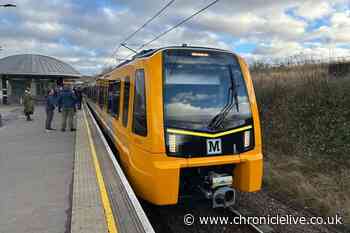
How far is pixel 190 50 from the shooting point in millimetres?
4863

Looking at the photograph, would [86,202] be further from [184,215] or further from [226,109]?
[226,109]

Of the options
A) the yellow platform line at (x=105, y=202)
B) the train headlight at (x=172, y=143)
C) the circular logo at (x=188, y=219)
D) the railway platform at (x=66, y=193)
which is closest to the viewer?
the yellow platform line at (x=105, y=202)

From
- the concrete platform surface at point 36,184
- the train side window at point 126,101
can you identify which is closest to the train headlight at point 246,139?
the train side window at point 126,101

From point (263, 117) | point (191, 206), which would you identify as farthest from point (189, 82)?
point (263, 117)

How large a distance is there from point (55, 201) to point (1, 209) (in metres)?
0.75

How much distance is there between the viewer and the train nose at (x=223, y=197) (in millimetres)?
4375

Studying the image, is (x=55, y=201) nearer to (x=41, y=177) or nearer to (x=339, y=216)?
(x=41, y=177)

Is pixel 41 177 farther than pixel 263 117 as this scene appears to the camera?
No

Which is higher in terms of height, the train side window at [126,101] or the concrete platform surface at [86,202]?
the train side window at [126,101]

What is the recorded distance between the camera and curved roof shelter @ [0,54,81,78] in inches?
1239

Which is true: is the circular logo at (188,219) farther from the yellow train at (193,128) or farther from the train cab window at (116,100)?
the train cab window at (116,100)

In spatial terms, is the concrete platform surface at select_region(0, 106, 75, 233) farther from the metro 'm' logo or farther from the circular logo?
the metro 'm' logo

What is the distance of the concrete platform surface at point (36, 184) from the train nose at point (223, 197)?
201cm

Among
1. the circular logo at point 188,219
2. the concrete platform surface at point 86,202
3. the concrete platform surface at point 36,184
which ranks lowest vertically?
the circular logo at point 188,219
